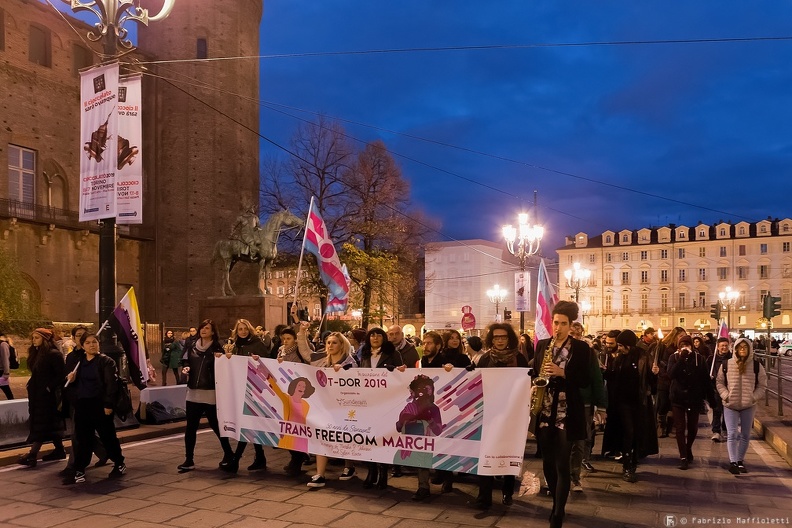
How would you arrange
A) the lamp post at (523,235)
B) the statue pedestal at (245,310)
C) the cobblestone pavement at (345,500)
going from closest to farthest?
the cobblestone pavement at (345,500) → the lamp post at (523,235) → the statue pedestal at (245,310)

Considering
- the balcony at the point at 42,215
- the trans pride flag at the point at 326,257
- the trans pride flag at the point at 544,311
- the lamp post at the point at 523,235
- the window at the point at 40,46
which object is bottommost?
the trans pride flag at the point at 544,311

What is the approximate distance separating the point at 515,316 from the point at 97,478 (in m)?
68.7

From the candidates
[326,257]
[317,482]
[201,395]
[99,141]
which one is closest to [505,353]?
[317,482]

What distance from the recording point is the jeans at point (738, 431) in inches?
328

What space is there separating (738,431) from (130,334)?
25.4ft

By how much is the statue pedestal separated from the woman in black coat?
51.3 feet

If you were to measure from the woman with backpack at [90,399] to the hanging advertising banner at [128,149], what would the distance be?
251 cm

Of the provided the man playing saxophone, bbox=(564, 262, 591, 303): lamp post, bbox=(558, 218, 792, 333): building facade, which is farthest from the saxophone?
bbox=(558, 218, 792, 333): building facade

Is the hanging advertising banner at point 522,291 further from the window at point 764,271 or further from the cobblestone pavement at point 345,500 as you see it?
the window at point 764,271

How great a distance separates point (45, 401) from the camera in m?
8.52

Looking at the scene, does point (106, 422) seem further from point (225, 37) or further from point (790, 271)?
point (790, 271)

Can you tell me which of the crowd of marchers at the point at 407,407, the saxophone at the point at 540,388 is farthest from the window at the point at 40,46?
the saxophone at the point at 540,388

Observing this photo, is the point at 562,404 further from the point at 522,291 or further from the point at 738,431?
the point at 522,291

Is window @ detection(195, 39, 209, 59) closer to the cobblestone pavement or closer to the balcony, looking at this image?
the balcony
